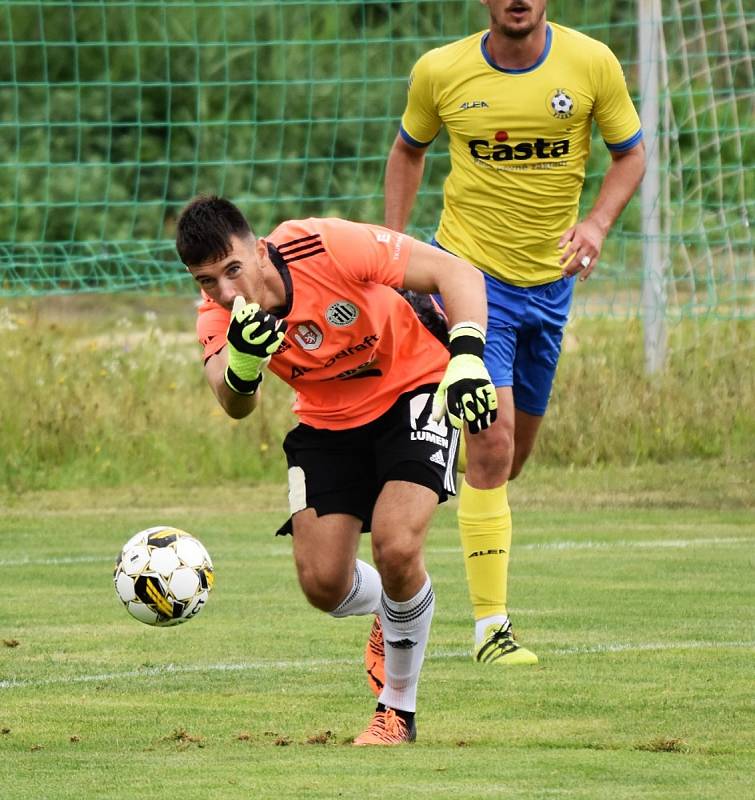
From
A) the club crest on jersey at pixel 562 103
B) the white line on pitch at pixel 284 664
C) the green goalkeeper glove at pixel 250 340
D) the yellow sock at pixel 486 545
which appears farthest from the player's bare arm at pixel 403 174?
the green goalkeeper glove at pixel 250 340

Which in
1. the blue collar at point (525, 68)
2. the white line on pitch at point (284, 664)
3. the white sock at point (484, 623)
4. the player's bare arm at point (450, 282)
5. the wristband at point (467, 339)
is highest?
the blue collar at point (525, 68)

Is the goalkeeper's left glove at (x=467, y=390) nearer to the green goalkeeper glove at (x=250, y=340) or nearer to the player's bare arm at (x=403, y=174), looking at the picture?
the green goalkeeper glove at (x=250, y=340)

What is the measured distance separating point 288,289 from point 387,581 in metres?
0.94

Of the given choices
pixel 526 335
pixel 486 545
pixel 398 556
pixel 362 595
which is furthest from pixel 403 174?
pixel 398 556

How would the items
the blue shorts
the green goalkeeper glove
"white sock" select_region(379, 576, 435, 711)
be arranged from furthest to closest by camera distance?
the blue shorts → "white sock" select_region(379, 576, 435, 711) → the green goalkeeper glove

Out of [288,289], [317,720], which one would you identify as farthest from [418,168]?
[317,720]

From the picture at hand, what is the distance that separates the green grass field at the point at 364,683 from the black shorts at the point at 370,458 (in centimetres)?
69

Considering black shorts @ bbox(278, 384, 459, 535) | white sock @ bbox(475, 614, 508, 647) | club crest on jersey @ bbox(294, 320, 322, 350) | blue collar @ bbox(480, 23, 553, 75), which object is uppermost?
blue collar @ bbox(480, 23, 553, 75)

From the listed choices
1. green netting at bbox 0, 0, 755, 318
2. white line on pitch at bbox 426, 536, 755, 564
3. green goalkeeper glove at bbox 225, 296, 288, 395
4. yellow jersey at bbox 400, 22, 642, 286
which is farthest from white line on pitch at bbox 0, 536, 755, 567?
green goalkeeper glove at bbox 225, 296, 288, 395

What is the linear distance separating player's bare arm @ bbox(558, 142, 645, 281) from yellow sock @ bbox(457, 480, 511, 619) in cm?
93

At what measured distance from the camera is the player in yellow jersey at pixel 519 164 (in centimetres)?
798

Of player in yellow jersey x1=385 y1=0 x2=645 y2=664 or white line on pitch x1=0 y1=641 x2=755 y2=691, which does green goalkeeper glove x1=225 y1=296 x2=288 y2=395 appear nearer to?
white line on pitch x1=0 y1=641 x2=755 y2=691

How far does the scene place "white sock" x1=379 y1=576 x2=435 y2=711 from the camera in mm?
5965

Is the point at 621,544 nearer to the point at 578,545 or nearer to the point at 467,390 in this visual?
the point at 578,545
